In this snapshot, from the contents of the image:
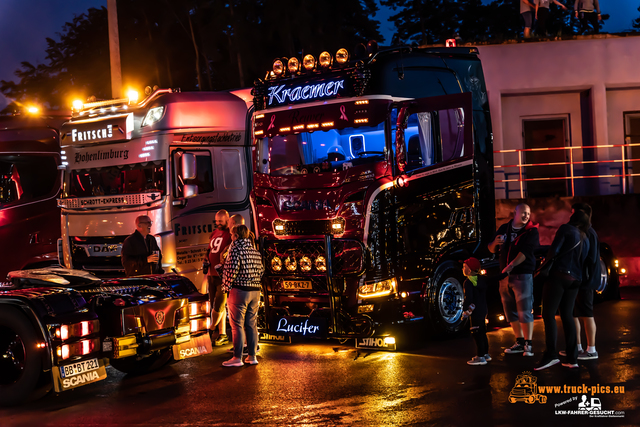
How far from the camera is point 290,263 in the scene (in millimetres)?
9375

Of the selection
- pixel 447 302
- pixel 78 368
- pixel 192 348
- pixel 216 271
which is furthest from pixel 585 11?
pixel 78 368

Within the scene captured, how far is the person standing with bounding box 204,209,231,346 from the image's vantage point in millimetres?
10031

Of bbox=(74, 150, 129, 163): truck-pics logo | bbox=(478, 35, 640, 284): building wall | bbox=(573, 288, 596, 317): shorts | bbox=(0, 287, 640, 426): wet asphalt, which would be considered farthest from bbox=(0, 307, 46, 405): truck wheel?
bbox=(478, 35, 640, 284): building wall

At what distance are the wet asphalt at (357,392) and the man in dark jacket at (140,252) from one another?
150 cm

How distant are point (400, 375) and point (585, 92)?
12803 millimetres

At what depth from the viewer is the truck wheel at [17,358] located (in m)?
7.00

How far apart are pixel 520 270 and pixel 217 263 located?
4.17 metres

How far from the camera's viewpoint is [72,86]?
36.2 m

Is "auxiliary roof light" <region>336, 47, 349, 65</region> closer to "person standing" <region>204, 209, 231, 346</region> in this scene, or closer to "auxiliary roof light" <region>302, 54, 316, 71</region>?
"auxiliary roof light" <region>302, 54, 316, 71</region>

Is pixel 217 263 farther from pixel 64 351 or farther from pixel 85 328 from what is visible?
pixel 64 351

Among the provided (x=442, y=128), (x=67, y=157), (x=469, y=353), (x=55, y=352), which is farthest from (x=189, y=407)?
(x=67, y=157)

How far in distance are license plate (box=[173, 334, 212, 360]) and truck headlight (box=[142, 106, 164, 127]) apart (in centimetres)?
419

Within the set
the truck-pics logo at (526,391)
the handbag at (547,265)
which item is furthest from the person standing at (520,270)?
the truck-pics logo at (526,391)

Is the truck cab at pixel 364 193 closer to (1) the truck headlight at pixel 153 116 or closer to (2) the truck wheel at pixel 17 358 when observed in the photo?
(1) the truck headlight at pixel 153 116
